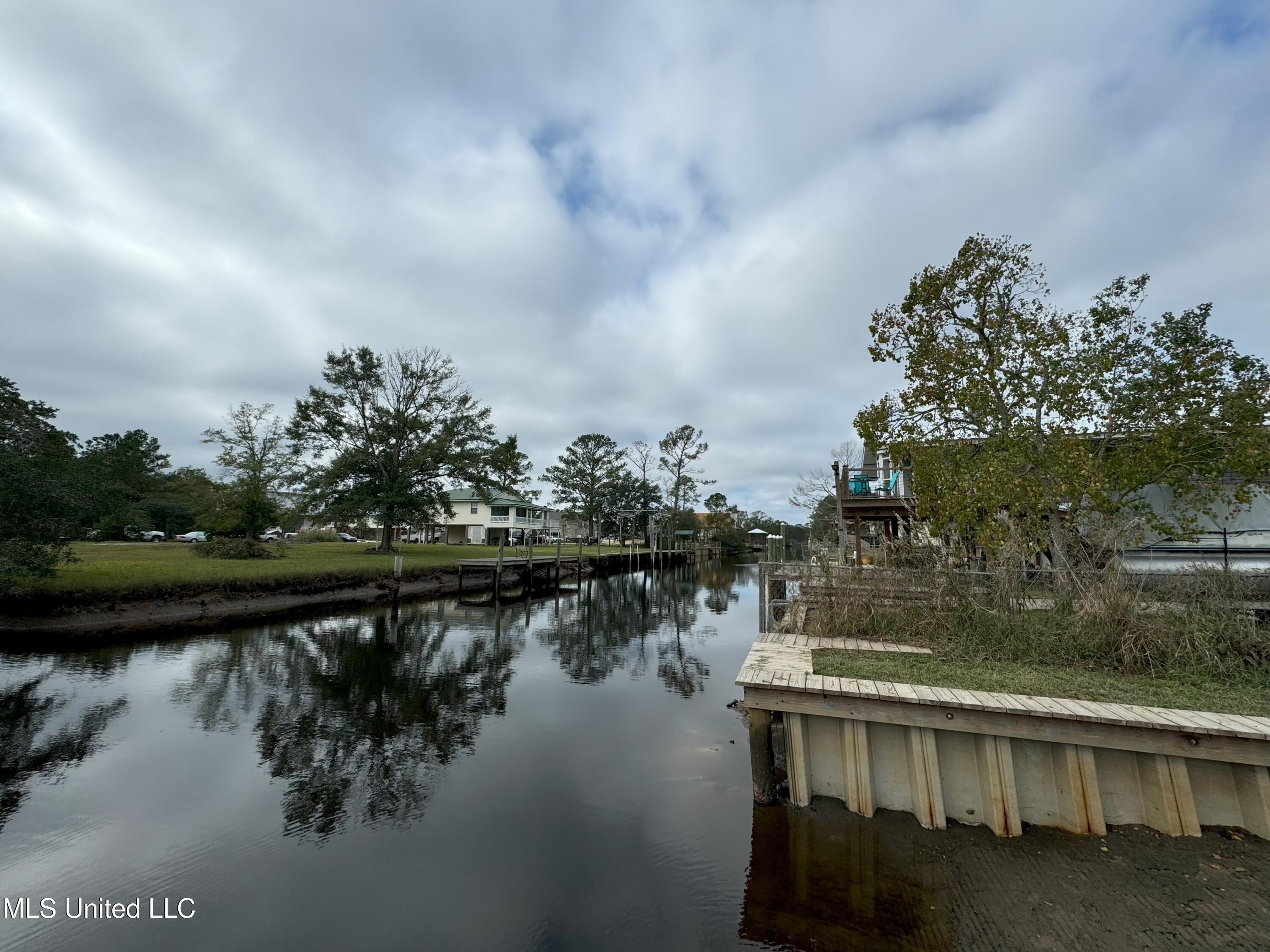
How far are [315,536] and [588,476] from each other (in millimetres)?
26029

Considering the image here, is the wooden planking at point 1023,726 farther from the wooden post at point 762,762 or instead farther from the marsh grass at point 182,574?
the marsh grass at point 182,574

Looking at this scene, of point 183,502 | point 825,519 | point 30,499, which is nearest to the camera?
point 30,499

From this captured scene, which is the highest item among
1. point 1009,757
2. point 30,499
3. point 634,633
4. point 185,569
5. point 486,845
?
point 30,499

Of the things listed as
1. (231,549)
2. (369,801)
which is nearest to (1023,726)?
(369,801)

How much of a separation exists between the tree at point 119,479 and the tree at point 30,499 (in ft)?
1.44

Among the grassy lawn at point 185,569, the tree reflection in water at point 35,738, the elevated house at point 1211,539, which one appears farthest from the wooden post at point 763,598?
the grassy lawn at point 185,569

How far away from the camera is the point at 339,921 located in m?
3.97

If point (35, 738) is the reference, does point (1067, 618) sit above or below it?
above

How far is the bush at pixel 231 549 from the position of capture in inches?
862

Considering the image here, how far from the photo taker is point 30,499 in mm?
11445

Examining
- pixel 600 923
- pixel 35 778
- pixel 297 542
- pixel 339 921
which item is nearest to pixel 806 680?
pixel 600 923

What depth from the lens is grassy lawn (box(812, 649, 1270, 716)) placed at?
15.3 feet

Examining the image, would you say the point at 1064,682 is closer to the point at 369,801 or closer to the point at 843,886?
the point at 843,886

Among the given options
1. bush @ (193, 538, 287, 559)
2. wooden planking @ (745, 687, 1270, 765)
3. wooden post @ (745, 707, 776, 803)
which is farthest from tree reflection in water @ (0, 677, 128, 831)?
bush @ (193, 538, 287, 559)
